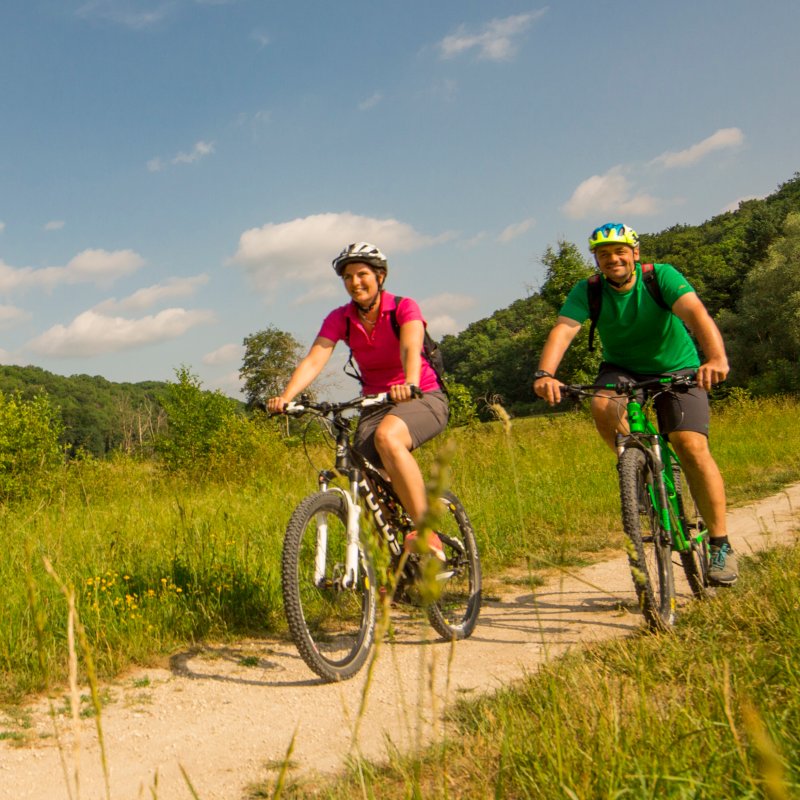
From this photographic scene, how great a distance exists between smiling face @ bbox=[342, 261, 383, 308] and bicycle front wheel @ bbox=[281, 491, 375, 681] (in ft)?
4.07

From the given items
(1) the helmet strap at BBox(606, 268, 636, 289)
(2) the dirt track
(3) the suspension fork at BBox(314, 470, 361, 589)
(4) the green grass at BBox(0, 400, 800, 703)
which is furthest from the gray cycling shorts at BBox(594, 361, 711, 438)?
(3) the suspension fork at BBox(314, 470, 361, 589)

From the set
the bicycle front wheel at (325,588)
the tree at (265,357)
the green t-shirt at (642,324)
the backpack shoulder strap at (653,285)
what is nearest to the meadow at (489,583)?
the bicycle front wheel at (325,588)

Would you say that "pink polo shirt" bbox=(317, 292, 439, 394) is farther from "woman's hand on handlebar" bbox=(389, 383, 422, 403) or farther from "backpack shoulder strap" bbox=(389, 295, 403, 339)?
"woman's hand on handlebar" bbox=(389, 383, 422, 403)

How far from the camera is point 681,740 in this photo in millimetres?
1857

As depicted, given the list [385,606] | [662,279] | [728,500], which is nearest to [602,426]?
[662,279]

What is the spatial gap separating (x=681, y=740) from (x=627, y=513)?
7.57 ft

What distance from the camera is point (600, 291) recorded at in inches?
184

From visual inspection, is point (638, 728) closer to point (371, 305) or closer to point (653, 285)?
point (653, 285)

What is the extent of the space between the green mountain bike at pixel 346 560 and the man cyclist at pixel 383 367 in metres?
0.16

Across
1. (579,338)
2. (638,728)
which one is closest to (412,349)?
(638,728)

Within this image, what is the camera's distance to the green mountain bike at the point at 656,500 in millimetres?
4168

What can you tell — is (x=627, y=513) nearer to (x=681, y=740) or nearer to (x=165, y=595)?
(x=681, y=740)

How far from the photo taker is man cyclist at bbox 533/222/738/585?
14.7 feet

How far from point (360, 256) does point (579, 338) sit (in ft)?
93.7
